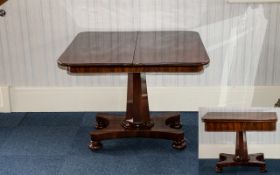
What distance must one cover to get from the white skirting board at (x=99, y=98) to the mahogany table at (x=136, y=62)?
0.79ft

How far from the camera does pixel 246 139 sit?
2.30 meters

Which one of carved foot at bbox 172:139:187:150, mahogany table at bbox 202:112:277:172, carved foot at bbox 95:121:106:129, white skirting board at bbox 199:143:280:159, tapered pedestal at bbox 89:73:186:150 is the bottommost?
carved foot at bbox 172:139:187:150

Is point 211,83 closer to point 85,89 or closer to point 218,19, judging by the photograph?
point 218,19

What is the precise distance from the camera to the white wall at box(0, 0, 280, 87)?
3484mm

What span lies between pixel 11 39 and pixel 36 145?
84 centimetres

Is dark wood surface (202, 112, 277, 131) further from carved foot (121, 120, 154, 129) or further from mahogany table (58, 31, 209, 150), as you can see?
carved foot (121, 120, 154, 129)

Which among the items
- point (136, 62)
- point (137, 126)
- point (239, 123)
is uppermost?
point (136, 62)

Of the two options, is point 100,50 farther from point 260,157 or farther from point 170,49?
point 260,157

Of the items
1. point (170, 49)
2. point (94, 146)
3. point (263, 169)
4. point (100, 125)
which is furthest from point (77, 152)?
point (263, 169)

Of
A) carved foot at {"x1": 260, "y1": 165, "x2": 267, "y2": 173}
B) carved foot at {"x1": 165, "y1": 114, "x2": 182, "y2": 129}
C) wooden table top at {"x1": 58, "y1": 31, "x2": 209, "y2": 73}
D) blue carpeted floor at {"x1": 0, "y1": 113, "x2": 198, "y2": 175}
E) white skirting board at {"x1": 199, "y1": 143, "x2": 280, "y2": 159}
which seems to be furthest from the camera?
carved foot at {"x1": 165, "y1": 114, "x2": 182, "y2": 129}

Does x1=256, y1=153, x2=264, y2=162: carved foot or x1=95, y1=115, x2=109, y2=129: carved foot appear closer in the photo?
x1=256, y1=153, x2=264, y2=162: carved foot

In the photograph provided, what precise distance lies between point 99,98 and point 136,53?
2.83 ft

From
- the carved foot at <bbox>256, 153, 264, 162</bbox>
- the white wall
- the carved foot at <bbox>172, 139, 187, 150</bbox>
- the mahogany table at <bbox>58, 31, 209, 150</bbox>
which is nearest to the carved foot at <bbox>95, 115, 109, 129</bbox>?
the mahogany table at <bbox>58, 31, 209, 150</bbox>

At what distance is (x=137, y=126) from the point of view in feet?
10.6
